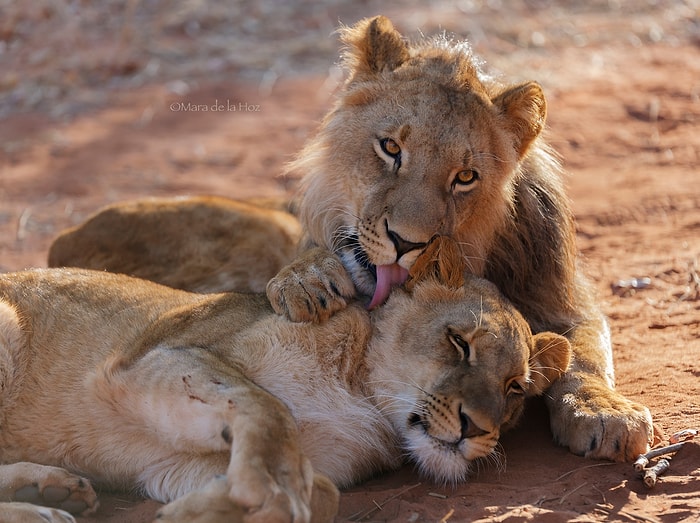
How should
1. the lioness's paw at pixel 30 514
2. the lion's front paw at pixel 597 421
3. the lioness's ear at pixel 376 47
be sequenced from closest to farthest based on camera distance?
the lioness's paw at pixel 30 514 → the lion's front paw at pixel 597 421 → the lioness's ear at pixel 376 47

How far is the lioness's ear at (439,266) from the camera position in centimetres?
401

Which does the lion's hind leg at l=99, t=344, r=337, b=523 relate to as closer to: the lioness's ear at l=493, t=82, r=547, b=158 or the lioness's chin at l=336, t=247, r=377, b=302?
the lioness's chin at l=336, t=247, r=377, b=302

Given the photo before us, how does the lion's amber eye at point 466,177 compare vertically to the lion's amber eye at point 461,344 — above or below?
above

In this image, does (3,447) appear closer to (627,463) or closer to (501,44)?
(627,463)

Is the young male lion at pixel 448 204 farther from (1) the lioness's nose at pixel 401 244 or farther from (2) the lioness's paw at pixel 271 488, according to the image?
(2) the lioness's paw at pixel 271 488

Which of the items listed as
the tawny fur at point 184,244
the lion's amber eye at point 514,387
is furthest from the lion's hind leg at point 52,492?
the tawny fur at point 184,244

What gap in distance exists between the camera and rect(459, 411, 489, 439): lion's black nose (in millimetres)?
3578

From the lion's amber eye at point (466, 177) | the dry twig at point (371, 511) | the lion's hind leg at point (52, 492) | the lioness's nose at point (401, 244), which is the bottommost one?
the lion's hind leg at point (52, 492)

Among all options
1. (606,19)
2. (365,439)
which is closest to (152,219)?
(365,439)

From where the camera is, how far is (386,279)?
414 cm

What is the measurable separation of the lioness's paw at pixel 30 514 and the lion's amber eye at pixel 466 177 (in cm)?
200

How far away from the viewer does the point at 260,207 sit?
243 inches

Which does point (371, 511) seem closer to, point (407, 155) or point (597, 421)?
point (597, 421)

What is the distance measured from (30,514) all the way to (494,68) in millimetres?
3913
